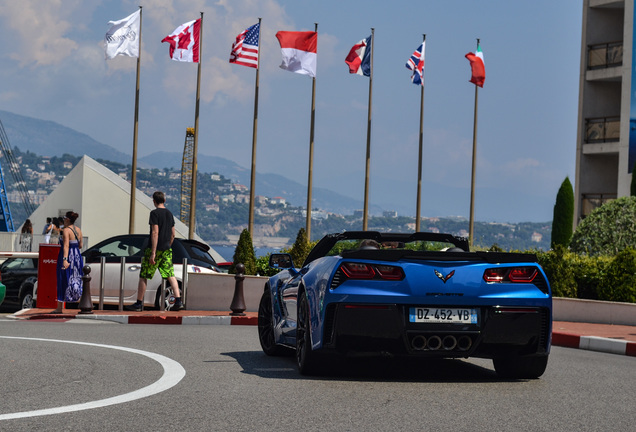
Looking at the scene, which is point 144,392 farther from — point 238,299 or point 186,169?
point 186,169

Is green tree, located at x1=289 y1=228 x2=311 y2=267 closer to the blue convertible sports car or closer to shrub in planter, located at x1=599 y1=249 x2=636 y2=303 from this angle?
shrub in planter, located at x1=599 y1=249 x2=636 y2=303

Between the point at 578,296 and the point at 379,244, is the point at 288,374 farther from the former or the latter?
the point at 578,296

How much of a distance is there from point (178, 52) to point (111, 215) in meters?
17.4

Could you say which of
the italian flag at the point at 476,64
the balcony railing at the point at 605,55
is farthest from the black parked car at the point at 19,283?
the balcony railing at the point at 605,55

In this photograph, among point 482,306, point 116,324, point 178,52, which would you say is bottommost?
point 116,324

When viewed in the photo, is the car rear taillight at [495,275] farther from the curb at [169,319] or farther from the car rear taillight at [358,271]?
the curb at [169,319]

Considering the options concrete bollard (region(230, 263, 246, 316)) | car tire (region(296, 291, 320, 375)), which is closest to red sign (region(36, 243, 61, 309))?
concrete bollard (region(230, 263, 246, 316))

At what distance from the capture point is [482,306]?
301 inches

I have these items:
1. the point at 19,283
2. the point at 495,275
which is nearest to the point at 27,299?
the point at 19,283

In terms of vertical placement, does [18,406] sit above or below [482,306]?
below

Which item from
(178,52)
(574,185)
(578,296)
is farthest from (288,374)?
(574,185)

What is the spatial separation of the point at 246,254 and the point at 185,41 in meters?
14.6

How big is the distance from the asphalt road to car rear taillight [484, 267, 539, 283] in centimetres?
89

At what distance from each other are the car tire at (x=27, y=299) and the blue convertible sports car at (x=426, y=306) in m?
11.8
